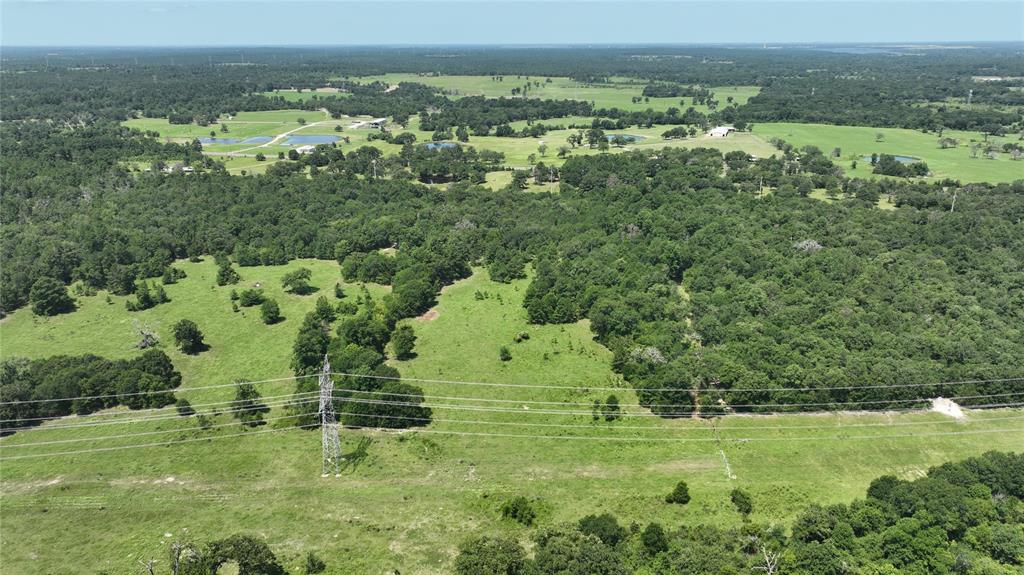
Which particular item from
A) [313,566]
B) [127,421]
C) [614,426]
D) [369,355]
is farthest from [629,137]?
[313,566]

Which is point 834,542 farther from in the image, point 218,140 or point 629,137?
point 218,140

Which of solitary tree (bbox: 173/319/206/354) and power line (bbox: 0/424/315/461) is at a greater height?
solitary tree (bbox: 173/319/206/354)

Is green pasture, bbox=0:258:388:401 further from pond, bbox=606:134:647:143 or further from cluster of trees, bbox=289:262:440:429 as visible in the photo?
pond, bbox=606:134:647:143

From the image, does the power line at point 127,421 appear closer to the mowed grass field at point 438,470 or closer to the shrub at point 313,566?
the mowed grass field at point 438,470

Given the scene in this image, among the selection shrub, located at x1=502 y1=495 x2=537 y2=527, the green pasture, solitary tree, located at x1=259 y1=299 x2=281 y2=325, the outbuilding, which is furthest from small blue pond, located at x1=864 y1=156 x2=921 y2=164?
solitary tree, located at x1=259 y1=299 x2=281 y2=325

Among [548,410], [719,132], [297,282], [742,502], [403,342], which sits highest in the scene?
[719,132]

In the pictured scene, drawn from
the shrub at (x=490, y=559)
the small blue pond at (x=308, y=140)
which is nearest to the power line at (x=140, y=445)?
the shrub at (x=490, y=559)
